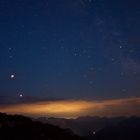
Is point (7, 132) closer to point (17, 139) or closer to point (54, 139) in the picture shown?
point (17, 139)

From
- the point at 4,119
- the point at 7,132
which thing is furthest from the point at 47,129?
the point at 7,132

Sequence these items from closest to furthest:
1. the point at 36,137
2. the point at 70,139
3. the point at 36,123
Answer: the point at 36,137 → the point at 70,139 → the point at 36,123

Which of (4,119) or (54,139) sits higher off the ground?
(4,119)

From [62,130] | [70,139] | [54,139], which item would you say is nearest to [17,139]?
[54,139]

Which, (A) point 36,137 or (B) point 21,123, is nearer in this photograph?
(A) point 36,137

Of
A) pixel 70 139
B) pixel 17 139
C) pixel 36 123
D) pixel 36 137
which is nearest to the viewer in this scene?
pixel 17 139

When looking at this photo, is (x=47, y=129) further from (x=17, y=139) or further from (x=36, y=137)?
(x=17, y=139)
